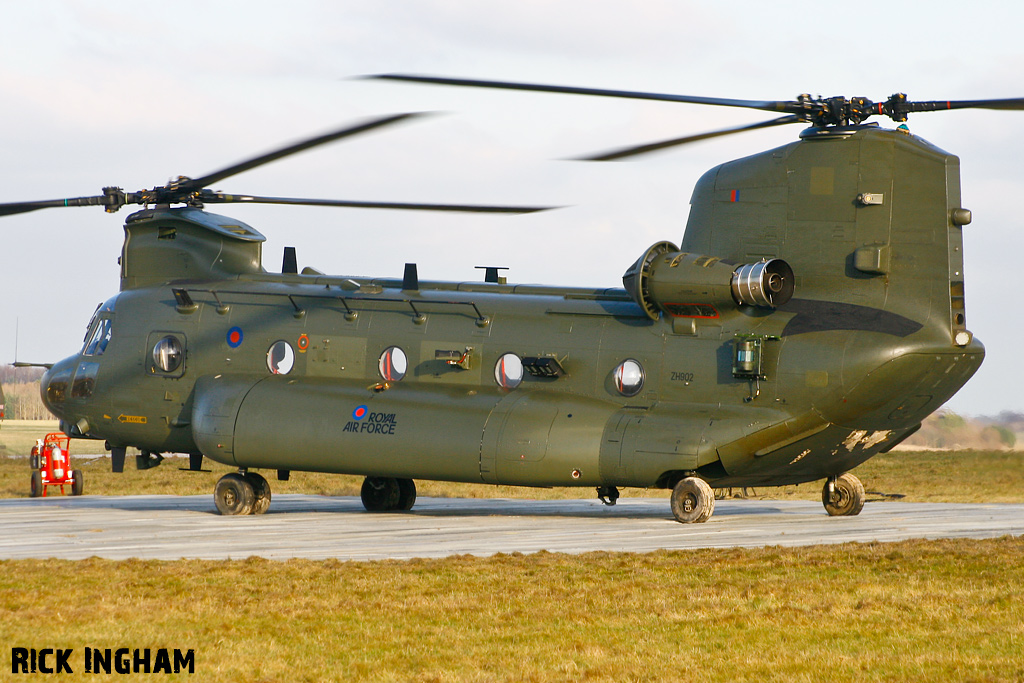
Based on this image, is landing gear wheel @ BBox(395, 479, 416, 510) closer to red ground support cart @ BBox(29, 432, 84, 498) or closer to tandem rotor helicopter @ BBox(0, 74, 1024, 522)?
tandem rotor helicopter @ BBox(0, 74, 1024, 522)

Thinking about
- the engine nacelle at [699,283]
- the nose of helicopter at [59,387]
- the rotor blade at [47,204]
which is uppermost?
the rotor blade at [47,204]

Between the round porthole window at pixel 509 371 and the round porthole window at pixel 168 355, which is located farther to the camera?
the round porthole window at pixel 168 355

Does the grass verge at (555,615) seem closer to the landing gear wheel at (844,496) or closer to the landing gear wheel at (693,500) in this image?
the landing gear wheel at (693,500)

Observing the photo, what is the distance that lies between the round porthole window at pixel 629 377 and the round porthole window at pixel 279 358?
6.83 meters

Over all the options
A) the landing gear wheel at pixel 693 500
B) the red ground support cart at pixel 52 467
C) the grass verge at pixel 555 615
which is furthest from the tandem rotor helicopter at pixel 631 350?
the red ground support cart at pixel 52 467

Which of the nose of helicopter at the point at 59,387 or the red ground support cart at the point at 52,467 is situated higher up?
the nose of helicopter at the point at 59,387

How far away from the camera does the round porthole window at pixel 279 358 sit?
23.5 m

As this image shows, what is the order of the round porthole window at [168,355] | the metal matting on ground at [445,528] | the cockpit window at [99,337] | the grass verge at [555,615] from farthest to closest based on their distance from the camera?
the cockpit window at [99,337]
the round porthole window at [168,355]
the metal matting on ground at [445,528]
the grass verge at [555,615]

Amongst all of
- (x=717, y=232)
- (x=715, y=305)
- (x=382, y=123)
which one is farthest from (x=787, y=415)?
(x=382, y=123)

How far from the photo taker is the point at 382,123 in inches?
692

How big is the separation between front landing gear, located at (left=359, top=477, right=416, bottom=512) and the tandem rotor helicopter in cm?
5

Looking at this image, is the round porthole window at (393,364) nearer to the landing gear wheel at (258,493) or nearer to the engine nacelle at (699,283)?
the landing gear wheel at (258,493)

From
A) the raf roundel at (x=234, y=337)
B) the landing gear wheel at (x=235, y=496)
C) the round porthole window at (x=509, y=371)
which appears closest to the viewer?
the round porthole window at (x=509, y=371)

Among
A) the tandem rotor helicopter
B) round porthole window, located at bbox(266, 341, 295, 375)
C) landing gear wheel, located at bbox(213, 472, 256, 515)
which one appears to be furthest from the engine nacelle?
landing gear wheel, located at bbox(213, 472, 256, 515)
